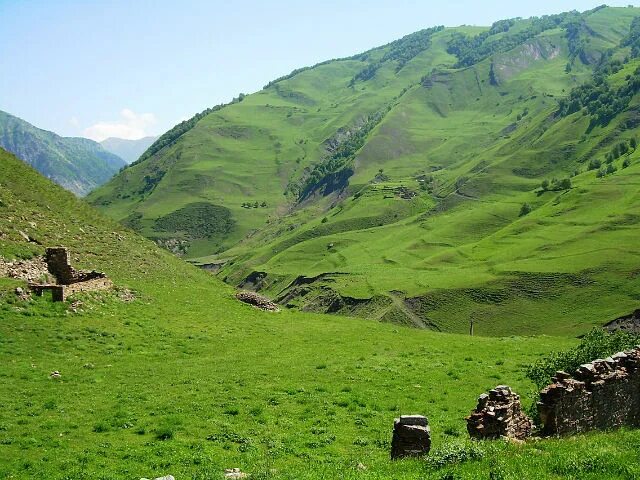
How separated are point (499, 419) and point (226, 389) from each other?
1400cm

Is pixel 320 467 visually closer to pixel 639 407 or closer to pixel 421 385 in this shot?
pixel 639 407

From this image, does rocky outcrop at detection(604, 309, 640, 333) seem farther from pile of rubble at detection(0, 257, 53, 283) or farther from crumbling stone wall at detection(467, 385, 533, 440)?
pile of rubble at detection(0, 257, 53, 283)

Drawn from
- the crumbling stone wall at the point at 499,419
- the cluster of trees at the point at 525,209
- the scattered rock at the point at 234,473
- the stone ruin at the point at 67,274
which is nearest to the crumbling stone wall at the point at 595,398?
the crumbling stone wall at the point at 499,419

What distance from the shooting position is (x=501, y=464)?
1368cm

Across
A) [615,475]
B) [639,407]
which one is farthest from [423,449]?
[639,407]

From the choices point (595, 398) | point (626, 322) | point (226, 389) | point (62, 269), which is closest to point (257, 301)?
point (62, 269)

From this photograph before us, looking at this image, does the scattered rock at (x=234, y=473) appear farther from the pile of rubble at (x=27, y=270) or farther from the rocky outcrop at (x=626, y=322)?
the rocky outcrop at (x=626, y=322)

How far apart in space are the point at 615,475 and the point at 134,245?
5576cm

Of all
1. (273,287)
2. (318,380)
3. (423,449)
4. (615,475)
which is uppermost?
(615,475)

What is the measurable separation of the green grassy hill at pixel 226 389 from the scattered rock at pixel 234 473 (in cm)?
26

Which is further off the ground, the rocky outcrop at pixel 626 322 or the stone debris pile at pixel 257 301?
the stone debris pile at pixel 257 301

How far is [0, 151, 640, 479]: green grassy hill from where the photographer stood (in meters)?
16.0

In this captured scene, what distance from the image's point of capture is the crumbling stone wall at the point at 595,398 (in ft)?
59.5

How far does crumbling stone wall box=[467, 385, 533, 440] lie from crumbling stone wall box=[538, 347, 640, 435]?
813 millimetres
